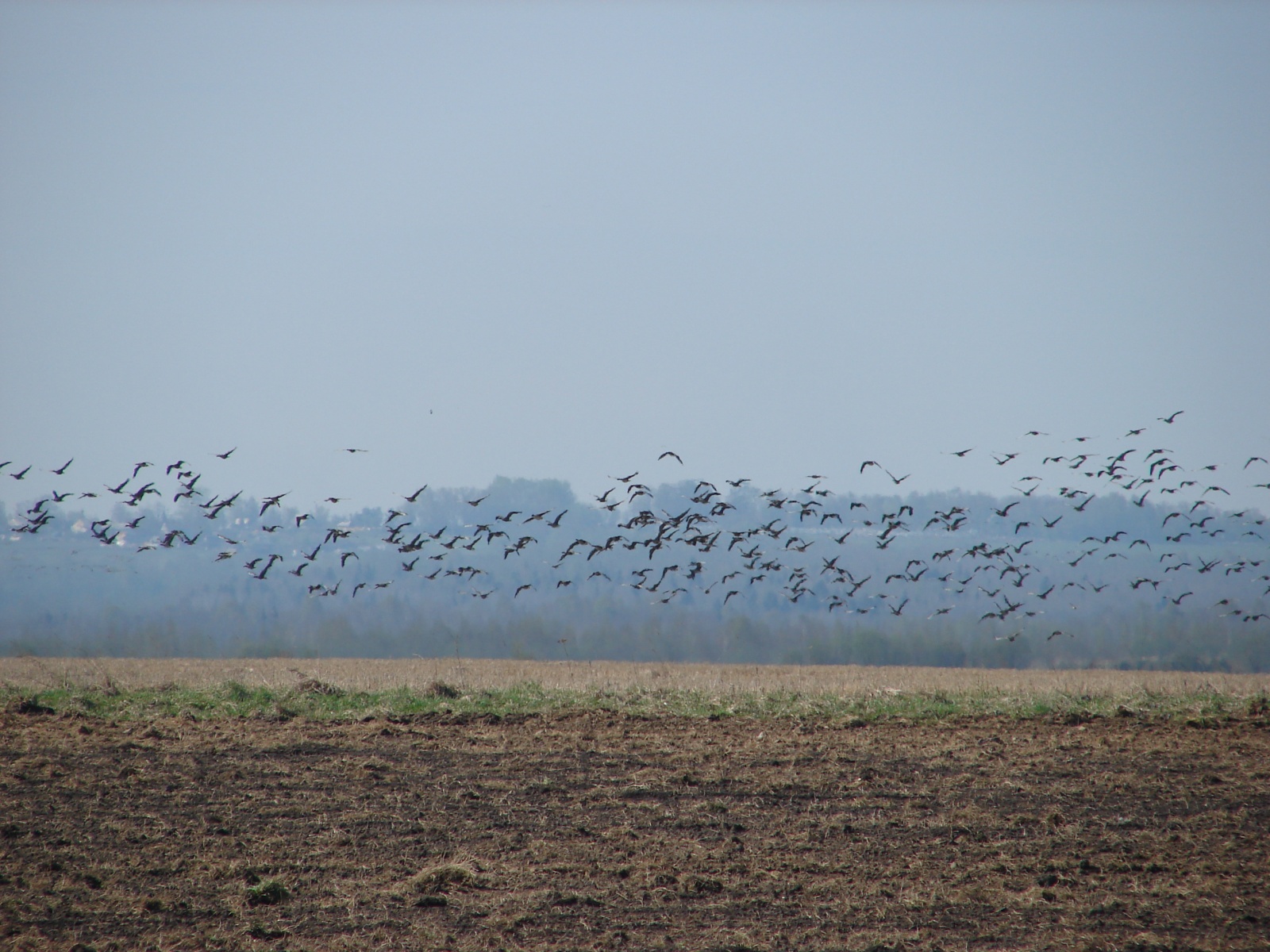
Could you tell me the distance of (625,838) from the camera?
1227 centimetres

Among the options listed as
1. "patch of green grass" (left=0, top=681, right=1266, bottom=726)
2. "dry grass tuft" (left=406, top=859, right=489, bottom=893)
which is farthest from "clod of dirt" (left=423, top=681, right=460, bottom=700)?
"dry grass tuft" (left=406, top=859, right=489, bottom=893)

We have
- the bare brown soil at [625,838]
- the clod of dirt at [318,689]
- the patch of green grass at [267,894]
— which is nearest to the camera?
the bare brown soil at [625,838]

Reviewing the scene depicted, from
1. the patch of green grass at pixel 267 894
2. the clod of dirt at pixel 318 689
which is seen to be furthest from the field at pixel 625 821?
the clod of dirt at pixel 318 689

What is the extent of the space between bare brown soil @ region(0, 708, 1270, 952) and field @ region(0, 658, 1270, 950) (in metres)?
0.05

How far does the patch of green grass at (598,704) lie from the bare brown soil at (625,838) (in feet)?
3.83

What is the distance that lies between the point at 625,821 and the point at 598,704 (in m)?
7.65

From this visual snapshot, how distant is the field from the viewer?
977 centimetres

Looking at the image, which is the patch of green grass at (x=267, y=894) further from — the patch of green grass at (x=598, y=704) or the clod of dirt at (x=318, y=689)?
the clod of dirt at (x=318, y=689)

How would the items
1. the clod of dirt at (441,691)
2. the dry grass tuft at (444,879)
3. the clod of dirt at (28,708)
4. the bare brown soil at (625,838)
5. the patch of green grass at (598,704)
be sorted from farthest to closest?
the clod of dirt at (441,691) → the patch of green grass at (598,704) → the clod of dirt at (28,708) → the dry grass tuft at (444,879) → the bare brown soil at (625,838)

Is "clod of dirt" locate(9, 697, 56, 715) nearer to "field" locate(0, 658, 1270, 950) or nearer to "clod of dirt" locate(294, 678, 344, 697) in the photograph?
"field" locate(0, 658, 1270, 950)

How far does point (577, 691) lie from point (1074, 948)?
45.3ft

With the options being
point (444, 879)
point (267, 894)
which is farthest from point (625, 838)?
point (267, 894)

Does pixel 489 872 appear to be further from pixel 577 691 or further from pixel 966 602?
pixel 966 602

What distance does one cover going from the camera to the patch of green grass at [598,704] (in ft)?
63.1
